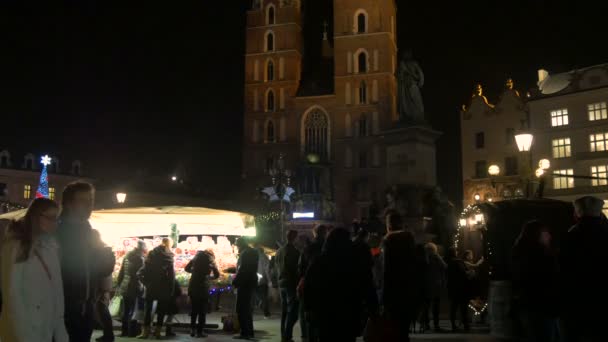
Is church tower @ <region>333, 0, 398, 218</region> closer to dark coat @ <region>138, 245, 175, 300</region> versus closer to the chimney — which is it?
the chimney

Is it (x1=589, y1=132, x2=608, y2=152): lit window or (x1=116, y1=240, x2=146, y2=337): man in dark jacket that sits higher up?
(x1=589, y1=132, x2=608, y2=152): lit window

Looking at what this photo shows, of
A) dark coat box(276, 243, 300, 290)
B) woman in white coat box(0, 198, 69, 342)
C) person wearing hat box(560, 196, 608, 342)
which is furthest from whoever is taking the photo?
dark coat box(276, 243, 300, 290)

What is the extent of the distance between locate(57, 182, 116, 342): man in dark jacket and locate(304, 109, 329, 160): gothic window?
202 feet

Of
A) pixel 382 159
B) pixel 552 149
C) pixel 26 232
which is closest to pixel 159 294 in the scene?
pixel 26 232

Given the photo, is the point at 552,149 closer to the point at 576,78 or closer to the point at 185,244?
the point at 576,78

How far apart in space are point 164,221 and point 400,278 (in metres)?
9.02

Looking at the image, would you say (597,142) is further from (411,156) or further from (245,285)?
(245,285)

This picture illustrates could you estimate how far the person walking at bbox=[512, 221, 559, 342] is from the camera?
659cm

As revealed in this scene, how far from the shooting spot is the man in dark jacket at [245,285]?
38.2 feet

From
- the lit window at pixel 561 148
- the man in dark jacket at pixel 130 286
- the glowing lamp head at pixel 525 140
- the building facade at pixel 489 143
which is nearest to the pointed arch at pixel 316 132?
the building facade at pixel 489 143

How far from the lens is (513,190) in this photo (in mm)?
46719

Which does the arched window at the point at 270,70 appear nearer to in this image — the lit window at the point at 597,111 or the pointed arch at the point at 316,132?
the pointed arch at the point at 316,132

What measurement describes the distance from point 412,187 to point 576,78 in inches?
1142

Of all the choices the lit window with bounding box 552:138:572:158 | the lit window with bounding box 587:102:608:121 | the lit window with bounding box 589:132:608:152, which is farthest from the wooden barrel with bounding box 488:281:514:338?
the lit window with bounding box 552:138:572:158
